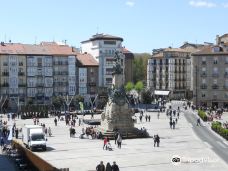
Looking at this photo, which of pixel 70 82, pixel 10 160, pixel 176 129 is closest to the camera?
pixel 10 160

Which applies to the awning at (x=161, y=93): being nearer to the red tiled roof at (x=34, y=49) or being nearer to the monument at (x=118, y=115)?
the red tiled roof at (x=34, y=49)

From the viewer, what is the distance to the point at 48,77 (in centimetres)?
10494

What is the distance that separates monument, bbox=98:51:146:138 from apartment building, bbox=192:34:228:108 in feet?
164

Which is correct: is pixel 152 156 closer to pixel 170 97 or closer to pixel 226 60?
pixel 226 60

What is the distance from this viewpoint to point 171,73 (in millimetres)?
137125

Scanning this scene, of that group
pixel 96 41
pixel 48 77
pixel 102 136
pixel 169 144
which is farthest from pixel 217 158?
pixel 96 41

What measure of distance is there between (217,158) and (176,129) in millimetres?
22444

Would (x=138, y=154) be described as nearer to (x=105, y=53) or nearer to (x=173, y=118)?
(x=173, y=118)

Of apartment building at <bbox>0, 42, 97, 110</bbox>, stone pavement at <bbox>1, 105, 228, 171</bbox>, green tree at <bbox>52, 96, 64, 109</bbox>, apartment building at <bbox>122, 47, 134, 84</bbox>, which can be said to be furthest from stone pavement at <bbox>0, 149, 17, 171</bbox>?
apartment building at <bbox>122, 47, 134, 84</bbox>

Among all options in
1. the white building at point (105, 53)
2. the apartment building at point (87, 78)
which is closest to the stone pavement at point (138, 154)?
the apartment building at point (87, 78)

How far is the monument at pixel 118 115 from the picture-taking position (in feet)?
175

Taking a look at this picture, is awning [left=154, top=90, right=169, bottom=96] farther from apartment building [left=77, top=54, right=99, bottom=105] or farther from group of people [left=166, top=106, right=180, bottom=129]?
group of people [left=166, top=106, right=180, bottom=129]

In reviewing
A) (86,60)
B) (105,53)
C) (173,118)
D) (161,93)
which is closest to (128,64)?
(161,93)

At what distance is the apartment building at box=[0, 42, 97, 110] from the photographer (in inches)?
3947
